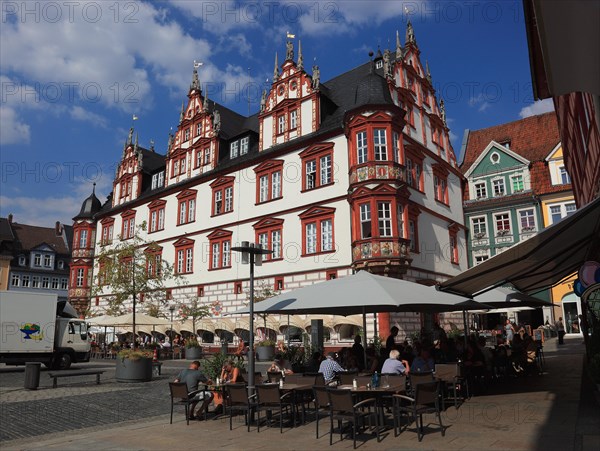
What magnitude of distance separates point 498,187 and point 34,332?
34003mm

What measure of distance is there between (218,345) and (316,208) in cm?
1172

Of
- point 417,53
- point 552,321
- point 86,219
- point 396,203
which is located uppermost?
point 417,53

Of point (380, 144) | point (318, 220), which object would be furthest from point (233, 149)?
point (380, 144)

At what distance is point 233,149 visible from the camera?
34.7m

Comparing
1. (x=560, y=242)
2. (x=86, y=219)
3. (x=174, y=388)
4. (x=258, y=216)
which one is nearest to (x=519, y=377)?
(x=560, y=242)

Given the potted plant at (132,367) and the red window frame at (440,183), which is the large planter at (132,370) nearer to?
the potted plant at (132,367)

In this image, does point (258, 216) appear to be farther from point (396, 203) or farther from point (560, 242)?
point (560, 242)

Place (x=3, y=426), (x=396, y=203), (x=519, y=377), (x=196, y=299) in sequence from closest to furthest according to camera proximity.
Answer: (x=3, y=426) → (x=519, y=377) → (x=396, y=203) → (x=196, y=299)

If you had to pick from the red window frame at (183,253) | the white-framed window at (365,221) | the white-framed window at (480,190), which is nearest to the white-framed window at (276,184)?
the white-framed window at (365,221)

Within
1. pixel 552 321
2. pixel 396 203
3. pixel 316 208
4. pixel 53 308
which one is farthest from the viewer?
pixel 552 321

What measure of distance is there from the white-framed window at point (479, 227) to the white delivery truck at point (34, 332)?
29450 mm

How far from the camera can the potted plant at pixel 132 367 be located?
17594 mm

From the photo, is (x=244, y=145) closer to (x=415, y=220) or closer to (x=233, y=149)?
(x=233, y=149)

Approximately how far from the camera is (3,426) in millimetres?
9867
